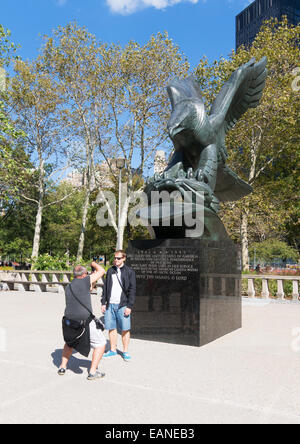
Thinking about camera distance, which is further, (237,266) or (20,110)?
(20,110)

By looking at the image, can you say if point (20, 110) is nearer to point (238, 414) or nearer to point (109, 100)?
point (109, 100)

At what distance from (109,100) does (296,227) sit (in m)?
20.0

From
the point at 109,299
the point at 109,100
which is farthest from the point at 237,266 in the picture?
the point at 109,100

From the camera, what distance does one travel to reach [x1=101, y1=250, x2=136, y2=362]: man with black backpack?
18.6 feet

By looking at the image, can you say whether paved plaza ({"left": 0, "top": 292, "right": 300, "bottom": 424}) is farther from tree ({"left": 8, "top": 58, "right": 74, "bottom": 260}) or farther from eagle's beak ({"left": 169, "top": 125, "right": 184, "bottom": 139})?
tree ({"left": 8, "top": 58, "right": 74, "bottom": 260})

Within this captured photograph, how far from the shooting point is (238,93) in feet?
30.0

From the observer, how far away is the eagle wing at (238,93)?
8664 millimetres

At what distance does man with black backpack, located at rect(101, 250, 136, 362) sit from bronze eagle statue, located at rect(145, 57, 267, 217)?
227cm

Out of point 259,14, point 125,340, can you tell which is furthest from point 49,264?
point 259,14

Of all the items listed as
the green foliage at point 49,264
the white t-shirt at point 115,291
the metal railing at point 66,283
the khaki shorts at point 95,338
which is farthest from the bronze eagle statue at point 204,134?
the green foliage at point 49,264

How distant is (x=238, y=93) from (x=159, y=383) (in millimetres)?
7251

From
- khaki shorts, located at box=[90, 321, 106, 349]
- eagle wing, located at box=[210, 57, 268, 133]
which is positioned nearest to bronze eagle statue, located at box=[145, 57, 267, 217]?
eagle wing, located at box=[210, 57, 268, 133]

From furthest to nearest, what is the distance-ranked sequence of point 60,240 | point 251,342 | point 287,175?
point 60,240 < point 287,175 < point 251,342

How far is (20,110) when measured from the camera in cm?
2478
